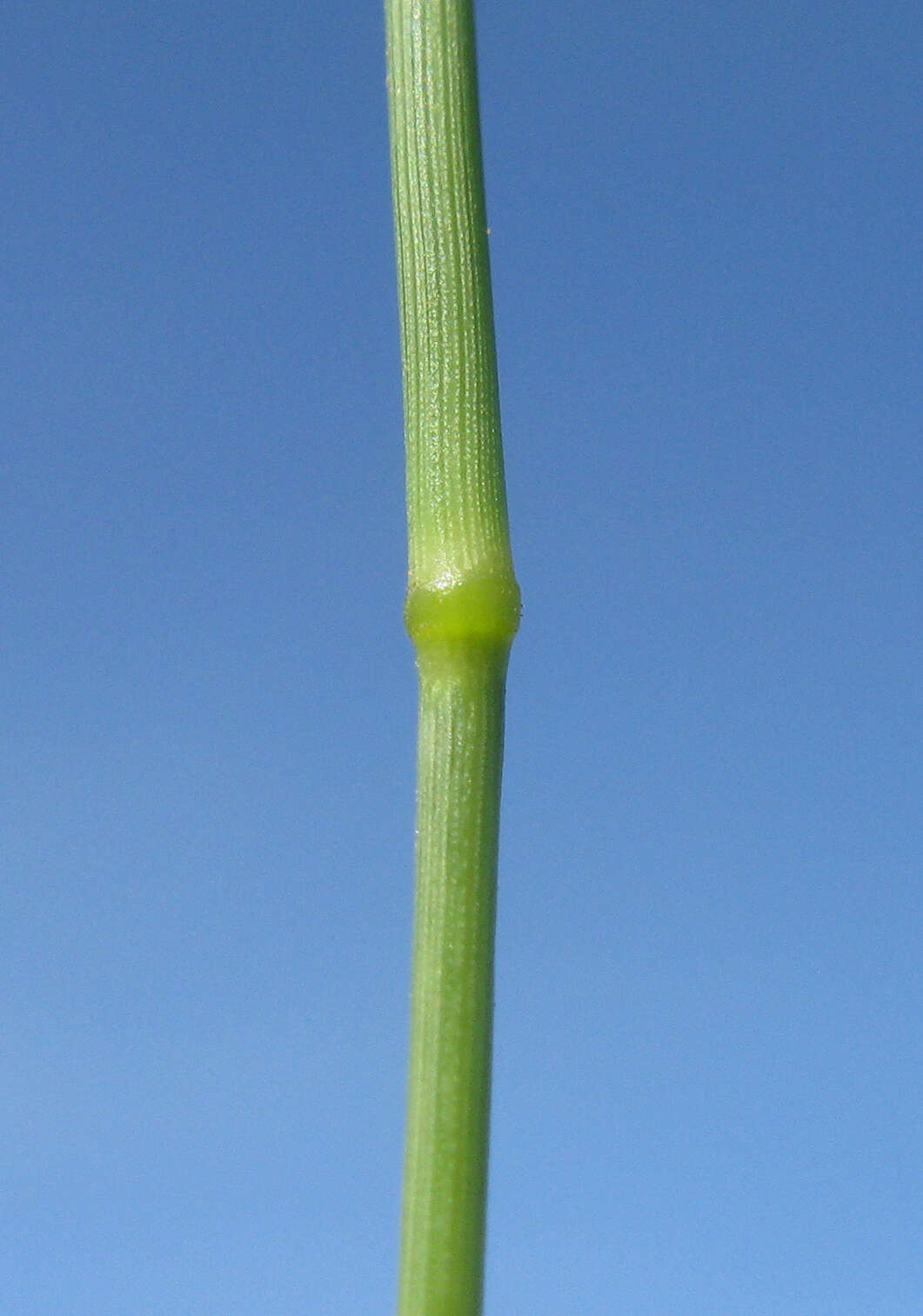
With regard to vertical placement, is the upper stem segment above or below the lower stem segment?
above

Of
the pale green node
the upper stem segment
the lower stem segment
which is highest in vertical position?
the upper stem segment

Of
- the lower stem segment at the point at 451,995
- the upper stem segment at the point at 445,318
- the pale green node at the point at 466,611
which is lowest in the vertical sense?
the lower stem segment at the point at 451,995

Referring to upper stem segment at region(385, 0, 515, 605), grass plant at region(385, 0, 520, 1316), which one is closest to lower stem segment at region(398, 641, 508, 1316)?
grass plant at region(385, 0, 520, 1316)

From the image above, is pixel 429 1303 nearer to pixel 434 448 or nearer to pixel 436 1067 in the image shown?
pixel 436 1067

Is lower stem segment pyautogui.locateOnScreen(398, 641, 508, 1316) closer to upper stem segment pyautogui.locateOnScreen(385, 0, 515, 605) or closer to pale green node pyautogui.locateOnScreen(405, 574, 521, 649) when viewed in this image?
pale green node pyautogui.locateOnScreen(405, 574, 521, 649)

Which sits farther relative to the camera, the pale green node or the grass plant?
the pale green node

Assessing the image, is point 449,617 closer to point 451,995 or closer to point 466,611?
point 466,611

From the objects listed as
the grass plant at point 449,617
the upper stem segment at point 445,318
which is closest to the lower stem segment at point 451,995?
the grass plant at point 449,617

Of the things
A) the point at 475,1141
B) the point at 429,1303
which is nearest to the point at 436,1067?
the point at 475,1141

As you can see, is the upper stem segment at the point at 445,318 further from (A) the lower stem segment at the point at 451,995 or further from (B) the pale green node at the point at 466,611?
(A) the lower stem segment at the point at 451,995
